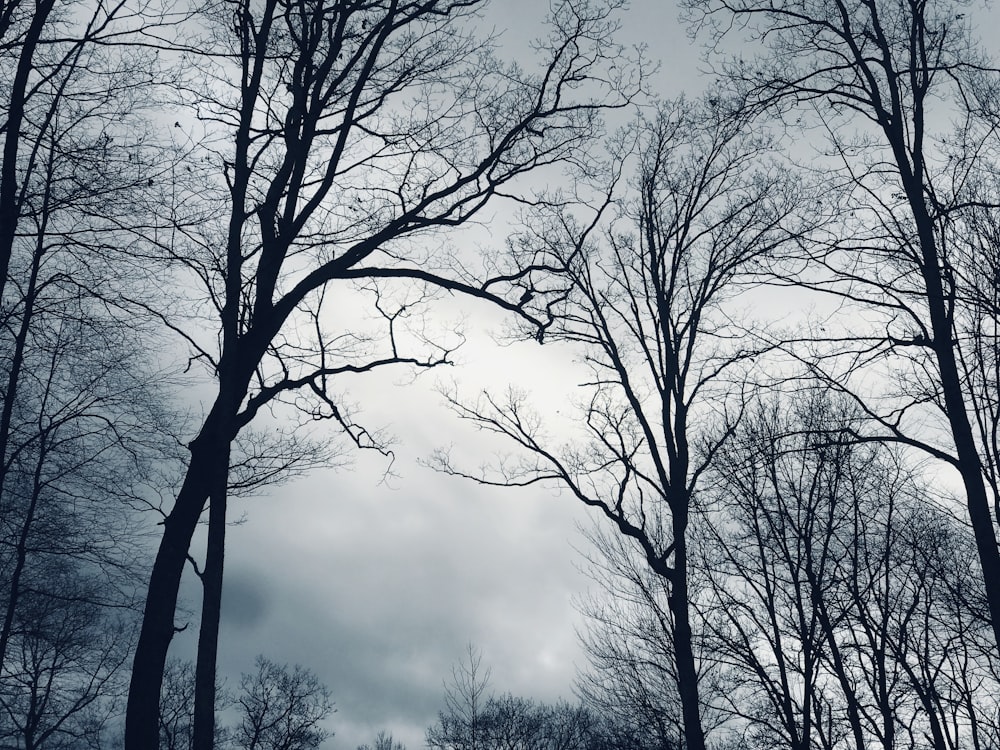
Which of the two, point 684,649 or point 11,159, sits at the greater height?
point 11,159

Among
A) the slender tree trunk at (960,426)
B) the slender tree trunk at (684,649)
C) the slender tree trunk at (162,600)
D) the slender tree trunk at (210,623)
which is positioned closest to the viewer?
the slender tree trunk at (162,600)

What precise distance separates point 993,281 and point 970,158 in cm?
255

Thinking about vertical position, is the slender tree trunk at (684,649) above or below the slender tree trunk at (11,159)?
below

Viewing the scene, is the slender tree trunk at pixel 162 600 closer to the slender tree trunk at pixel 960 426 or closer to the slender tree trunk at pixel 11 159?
the slender tree trunk at pixel 11 159

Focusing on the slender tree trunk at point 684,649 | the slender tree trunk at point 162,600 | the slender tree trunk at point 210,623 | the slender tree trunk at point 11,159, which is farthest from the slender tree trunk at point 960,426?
the slender tree trunk at point 11,159

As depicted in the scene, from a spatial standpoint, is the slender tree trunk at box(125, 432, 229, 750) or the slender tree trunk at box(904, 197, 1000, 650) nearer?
the slender tree trunk at box(125, 432, 229, 750)

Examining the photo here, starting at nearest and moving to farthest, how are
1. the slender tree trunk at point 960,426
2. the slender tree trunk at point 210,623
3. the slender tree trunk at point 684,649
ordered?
the slender tree trunk at point 960,426 → the slender tree trunk at point 210,623 → the slender tree trunk at point 684,649

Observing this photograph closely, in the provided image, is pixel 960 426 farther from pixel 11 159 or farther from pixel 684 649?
pixel 11 159

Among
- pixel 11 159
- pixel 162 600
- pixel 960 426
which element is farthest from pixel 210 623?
pixel 960 426

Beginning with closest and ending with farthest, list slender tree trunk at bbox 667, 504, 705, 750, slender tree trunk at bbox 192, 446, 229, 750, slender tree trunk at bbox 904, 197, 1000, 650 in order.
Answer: slender tree trunk at bbox 904, 197, 1000, 650 < slender tree trunk at bbox 192, 446, 229, 750 < slender tree trunk at bbox 667, 504, 705, 750

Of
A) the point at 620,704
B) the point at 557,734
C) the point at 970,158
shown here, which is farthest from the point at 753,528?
the point at 557,734

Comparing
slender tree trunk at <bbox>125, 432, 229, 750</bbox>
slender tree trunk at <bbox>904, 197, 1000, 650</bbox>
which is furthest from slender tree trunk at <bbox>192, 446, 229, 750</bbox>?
slender tree trunk at <bbox>904, 197, 1000, 650</bbox>

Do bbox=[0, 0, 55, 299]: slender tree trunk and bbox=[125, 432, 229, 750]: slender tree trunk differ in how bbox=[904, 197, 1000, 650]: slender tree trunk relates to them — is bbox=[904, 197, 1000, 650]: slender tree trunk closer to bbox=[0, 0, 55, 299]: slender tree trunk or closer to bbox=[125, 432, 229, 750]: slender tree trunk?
bbox=[125, 432, 229, 750]: slender tree trunk

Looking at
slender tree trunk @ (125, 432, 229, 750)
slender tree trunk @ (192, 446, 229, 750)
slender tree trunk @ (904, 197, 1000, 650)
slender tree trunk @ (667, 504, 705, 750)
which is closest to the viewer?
slender tree trunk @ (125, 432, 229, 750)
